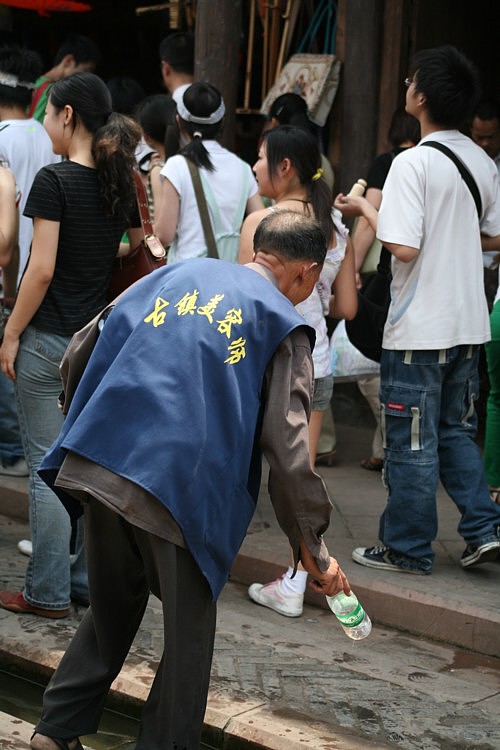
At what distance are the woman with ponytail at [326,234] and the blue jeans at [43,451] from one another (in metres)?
0.87

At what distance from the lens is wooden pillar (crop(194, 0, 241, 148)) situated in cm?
699

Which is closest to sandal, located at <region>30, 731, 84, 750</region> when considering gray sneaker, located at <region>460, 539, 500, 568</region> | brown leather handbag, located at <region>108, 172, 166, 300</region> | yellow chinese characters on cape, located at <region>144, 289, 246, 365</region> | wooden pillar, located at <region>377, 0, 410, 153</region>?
yellow chinese characters on cape, located at <region>144, 289, 246, 365</region>

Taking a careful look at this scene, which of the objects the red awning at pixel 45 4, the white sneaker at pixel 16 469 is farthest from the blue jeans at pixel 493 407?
the red awning at pixel 45 4

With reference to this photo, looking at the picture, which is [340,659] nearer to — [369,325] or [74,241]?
[369,325]

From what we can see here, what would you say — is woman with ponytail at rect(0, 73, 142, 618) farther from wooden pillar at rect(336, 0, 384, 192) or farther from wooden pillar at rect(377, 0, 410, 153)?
wooden pillar at rect(377, 0, 410, 153)

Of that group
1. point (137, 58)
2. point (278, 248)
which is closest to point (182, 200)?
point (278, 248)

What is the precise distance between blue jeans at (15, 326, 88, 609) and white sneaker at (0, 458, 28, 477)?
1.88 meters

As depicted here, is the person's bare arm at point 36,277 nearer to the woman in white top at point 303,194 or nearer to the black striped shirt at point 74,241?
the black striped shirt at point 74,241

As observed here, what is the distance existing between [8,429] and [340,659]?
9.22 ft

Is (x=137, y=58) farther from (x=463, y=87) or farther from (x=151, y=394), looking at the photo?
(x=151, y=394)

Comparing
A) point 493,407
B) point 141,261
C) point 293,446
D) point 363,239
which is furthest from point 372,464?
point 293,446

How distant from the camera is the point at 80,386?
3.37 meters

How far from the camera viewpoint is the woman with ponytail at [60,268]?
4570 millimetres

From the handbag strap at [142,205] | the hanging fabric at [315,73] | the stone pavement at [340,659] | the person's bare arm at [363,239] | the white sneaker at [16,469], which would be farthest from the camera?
the hanging fabric at [315,73]
